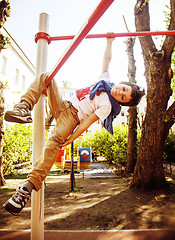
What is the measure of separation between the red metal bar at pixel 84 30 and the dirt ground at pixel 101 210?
279cm

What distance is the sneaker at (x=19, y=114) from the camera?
140cm

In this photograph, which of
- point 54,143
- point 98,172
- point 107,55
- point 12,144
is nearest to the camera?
point 54,143

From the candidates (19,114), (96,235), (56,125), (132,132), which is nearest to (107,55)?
(56,125)

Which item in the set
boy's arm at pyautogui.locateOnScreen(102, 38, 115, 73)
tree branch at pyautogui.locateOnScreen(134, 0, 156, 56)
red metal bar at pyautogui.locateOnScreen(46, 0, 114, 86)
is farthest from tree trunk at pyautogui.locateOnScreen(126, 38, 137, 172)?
red metal bar at pyautogui.locateOnScreen(46, 0, 114, 86)

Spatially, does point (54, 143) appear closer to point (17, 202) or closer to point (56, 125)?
point (56, 125)

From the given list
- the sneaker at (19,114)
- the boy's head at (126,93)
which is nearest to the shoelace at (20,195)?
the sneaker at (19,114)

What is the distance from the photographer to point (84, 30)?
1.22 meters

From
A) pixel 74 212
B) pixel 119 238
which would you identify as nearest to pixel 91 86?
pixel 119 238

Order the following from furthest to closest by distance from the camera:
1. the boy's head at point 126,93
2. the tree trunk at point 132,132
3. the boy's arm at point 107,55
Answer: the tree trunk at point 132,132 → the boy's arm at point 107,55 → the boy's head at point 126,93

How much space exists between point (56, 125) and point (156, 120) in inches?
155

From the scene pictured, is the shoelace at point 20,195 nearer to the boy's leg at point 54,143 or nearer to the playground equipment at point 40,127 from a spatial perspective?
the boy's leg at point 54,143

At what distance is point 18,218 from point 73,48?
353 cm

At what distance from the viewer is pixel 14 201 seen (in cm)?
144

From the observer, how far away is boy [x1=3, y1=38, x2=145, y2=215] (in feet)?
5.48
